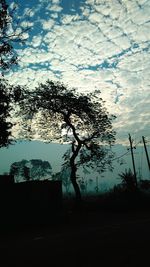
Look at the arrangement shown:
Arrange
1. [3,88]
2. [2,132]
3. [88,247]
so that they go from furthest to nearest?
1. [2,132]
2. [3,88]
3. [88,247]

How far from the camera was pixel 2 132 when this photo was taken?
24.4 meters

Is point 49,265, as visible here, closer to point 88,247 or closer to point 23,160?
point 88,247

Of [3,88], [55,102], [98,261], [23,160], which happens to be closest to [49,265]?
[98,261]

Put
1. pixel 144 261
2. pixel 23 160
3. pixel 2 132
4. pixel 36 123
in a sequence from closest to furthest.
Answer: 1. pixel 144 261
2. pixel 2 132
3. pixel 36 123
4. pixel 23 160

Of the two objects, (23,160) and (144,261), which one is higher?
(23,160)

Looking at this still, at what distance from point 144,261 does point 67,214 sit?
19.8 m

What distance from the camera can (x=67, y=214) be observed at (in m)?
25.6

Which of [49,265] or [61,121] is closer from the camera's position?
[49,265]

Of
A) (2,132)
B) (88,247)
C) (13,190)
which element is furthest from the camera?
(2,132)

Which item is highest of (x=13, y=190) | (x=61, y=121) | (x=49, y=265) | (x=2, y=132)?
(x=61, y=121)

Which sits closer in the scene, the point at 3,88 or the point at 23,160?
the point at 3,88

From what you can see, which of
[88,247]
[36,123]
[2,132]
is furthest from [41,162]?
[88,247]

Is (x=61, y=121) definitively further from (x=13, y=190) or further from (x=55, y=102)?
(x=13, y=190)

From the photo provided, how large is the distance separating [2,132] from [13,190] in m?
5.91
